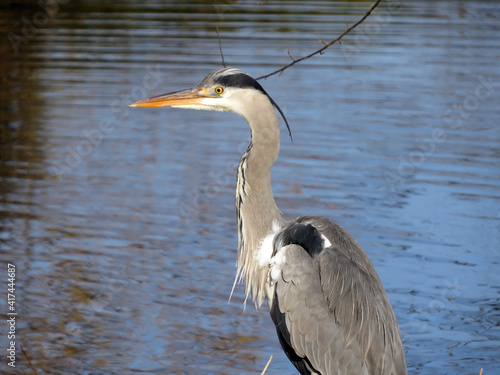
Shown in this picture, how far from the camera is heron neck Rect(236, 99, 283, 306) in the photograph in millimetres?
4188

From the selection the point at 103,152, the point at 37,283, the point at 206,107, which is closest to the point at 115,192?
the point at 103,152

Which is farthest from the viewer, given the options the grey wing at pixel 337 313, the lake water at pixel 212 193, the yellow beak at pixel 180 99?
the lake water at pixel 212 193

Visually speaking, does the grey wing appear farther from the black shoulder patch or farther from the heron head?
the heron head

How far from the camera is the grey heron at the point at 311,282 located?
3.91 meters

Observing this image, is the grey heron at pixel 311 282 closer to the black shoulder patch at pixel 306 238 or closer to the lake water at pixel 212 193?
the black shoulder patch at pixel 306 238

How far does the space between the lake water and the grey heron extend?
1.08 m

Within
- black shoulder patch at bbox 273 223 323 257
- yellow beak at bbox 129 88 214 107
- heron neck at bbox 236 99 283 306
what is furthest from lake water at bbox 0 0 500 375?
yellow beak at bbox 129 88 214 107

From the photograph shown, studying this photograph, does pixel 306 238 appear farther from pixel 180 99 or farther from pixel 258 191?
pixel 180 99

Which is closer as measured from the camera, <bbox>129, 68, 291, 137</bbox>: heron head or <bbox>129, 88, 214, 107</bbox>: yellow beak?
<bbox>129, 68, 291, 137</bbox>: heron head

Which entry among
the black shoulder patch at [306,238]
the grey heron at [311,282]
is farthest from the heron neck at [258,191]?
the black shoulder patch at [306,238]

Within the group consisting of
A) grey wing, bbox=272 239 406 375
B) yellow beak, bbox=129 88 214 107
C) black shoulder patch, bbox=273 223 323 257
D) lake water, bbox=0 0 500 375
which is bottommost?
lake water, bbox=0 0 500 375

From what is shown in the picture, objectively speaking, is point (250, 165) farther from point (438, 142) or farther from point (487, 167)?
point (438, 142)

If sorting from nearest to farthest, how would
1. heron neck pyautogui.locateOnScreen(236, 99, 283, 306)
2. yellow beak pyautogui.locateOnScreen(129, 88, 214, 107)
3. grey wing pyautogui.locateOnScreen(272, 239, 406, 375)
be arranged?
grey wing pyautogui.locateOnScreen(272, 239, 406, 375), heron neck pyautogui.locateOnScreen(236, 99, 283, 306), yellow beak pyautogui.locateOnScreen(129, 88, 214, 107)

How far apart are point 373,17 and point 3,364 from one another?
621 inches
